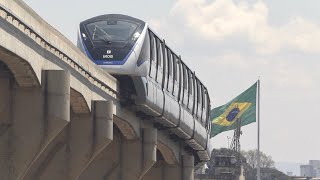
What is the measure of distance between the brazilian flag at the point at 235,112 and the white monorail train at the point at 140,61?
27492mm

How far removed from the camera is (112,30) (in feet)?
120

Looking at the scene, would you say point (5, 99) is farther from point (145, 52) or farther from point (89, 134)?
point (145, 52)

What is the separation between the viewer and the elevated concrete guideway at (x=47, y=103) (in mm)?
24219

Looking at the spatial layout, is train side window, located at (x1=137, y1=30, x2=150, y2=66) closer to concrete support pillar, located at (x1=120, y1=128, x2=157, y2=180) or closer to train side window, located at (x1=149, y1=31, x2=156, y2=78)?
train side window, located at (x1=149, y1=31, x2=156, y2=78)

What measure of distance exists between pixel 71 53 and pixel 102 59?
6.20 metres

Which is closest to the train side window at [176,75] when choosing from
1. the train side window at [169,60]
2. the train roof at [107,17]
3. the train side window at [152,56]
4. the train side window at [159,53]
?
the train side window at [169,60]

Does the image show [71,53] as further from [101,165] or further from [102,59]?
[101,165]

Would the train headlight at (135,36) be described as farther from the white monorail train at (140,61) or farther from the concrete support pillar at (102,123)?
the concrete support pillar at (102,123)

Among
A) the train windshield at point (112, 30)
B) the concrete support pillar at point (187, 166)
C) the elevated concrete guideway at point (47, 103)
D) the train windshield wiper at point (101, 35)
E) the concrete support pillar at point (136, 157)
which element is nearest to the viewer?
the elevated concrete guideway at point (47, 103)

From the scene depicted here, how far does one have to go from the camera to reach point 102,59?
1389 inches

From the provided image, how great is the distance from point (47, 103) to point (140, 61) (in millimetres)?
9245

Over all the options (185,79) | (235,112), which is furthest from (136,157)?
(235,112)

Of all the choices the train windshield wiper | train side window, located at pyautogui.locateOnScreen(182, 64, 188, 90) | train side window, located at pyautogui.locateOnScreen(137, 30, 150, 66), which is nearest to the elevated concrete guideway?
train side window, located at pyautogui.locateOnScreen(137, 30, 150, 66)

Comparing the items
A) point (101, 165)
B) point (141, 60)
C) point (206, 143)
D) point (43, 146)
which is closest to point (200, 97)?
point (206, 143)
